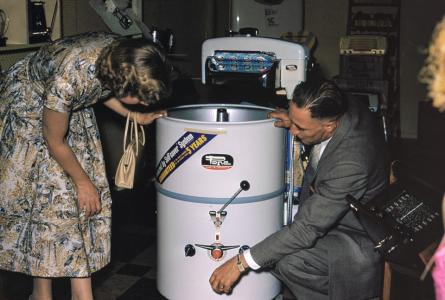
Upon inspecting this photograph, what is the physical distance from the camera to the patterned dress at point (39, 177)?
2.04 meters

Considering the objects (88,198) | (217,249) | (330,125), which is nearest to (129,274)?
(217,249)

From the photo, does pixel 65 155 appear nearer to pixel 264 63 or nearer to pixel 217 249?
pixel 217 249

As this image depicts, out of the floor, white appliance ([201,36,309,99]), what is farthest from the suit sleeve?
white appliance ([201,36,309,99])

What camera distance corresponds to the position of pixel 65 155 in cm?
198

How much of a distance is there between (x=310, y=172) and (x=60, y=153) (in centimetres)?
99

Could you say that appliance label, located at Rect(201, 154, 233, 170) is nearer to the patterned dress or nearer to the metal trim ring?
the metal trim ring

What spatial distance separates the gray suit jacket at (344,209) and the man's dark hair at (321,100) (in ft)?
0.17

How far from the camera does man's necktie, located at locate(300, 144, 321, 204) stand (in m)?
2.29

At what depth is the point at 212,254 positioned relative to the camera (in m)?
2.30

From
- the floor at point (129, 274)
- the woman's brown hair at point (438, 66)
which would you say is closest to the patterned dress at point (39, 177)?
the floor at point (129, 274)

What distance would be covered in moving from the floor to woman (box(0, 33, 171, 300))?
18.5 inches

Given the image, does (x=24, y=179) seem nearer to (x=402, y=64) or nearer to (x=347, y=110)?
(x=347, y=110)

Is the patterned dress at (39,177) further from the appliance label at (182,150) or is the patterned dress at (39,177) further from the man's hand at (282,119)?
the man's hand at (282,119)

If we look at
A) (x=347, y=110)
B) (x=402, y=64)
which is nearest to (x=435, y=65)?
(x=347, y=110)
